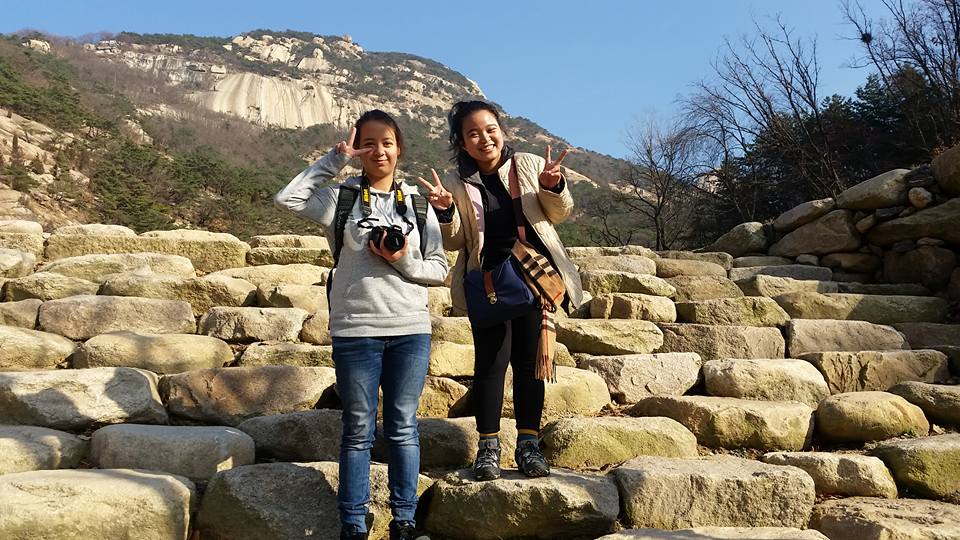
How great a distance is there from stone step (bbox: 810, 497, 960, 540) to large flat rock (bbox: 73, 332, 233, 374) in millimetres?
3406

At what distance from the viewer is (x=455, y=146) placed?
2.77 meters

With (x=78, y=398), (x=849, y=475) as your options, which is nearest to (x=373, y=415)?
(x=78, y=398)

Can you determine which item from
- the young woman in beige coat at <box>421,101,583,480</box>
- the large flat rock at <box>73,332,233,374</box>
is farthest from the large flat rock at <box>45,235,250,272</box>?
the young woman in beige coat at <box>421,101,583,480</box>

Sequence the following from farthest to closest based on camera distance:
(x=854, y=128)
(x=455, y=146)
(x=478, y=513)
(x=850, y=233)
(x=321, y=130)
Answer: (x=321, y=130)
(x=854, y=128)
(x=850, y=233)
(x=455, y=146)
(x=478, y=513)

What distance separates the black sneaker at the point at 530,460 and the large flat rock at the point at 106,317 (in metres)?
2.90

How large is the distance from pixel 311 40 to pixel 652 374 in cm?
9602

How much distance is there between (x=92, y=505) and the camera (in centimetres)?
220

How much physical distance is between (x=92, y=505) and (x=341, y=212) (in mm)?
1389

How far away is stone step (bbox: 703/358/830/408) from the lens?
3791mm

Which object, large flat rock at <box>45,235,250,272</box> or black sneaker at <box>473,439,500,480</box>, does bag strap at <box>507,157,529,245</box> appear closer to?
black sneaker at <box>473,439,500,480</box>

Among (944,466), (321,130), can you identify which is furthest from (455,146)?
(321,130)

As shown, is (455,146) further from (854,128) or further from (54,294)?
(854,128)

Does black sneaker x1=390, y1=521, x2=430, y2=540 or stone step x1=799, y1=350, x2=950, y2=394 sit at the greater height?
stone step x1=799, y1=350, x2=950, y2=394

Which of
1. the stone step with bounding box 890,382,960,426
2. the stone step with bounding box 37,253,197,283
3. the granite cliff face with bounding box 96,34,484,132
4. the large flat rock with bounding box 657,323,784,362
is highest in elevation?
the granite cliff face with bounding box 96,34,484,132
